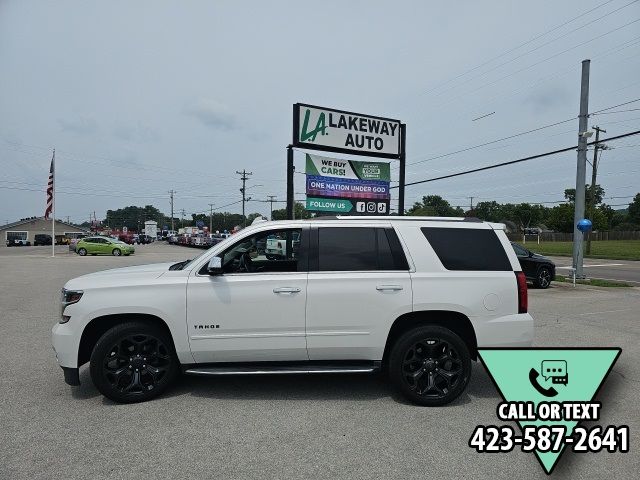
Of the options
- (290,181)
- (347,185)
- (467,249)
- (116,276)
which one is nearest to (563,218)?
(347,185)

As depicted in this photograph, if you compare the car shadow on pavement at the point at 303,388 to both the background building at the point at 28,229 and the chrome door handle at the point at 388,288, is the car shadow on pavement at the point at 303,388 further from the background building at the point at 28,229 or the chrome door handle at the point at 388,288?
the background building at the point at 28,229

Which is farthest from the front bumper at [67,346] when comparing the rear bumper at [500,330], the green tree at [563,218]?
the green tree at [563,218]

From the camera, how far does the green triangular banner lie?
2.77m

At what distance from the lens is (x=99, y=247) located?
33.4m

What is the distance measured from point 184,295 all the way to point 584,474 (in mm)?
3601

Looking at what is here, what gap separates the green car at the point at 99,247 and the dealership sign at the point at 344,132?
26.4m

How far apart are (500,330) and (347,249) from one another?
176 centimetres

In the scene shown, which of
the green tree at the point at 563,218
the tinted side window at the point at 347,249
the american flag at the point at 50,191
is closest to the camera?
the tinted side window at the point at 347,249

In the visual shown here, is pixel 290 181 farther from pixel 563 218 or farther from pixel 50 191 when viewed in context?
pixel 563 218

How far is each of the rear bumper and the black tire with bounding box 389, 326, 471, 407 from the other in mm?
236

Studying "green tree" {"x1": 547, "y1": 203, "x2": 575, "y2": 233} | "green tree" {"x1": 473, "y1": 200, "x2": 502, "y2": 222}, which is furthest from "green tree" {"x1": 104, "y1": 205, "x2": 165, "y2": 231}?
"green tree" {"x1": 547, "y1": 203, "x2": 575, "y2": 233}

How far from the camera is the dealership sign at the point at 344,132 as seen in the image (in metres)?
12.3

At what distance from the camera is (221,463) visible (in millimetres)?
3057

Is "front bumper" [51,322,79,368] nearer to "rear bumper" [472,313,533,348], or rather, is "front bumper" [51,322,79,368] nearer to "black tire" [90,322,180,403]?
"black tire" [90,322,180,403]
